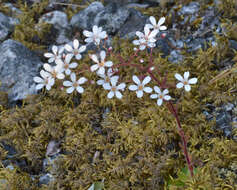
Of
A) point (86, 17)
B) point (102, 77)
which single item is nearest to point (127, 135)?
point (102, 77)

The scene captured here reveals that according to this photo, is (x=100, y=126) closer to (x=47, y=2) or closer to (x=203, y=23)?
(x=203, y=23)

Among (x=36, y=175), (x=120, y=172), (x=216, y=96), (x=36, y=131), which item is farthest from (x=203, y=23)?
(x=36, y=175)

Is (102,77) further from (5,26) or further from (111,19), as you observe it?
(5,26)

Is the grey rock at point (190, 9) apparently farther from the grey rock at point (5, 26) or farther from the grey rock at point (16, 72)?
the grey rock at point (5, 26)

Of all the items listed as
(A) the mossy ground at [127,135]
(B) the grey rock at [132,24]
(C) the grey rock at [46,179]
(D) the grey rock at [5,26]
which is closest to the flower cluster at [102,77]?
(A) the mossy ground at [127,135]

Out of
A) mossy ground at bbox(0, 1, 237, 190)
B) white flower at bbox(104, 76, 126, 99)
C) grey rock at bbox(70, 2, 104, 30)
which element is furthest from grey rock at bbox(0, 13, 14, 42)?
white flower at bbox(104, 76, 126, 99)

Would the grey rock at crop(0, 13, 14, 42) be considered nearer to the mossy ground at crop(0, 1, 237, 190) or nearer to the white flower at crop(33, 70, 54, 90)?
the mossy ground at crop(0, 1, 237, 190)
